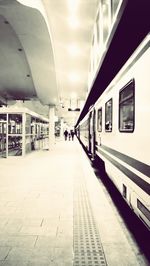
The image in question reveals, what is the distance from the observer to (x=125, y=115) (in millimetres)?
3801

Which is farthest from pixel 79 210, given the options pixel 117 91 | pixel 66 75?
pixel 66 75

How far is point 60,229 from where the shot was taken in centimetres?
328

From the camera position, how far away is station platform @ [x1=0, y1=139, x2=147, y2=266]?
8.32 feet

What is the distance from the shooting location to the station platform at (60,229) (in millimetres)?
2535

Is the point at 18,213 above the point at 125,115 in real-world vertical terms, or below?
below

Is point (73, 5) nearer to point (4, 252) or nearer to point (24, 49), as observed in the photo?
point (24, 49)

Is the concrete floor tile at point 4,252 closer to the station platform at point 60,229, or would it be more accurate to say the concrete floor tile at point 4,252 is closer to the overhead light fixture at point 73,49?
the station platform at point 60,229

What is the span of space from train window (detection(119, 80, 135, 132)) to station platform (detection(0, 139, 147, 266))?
1.45 metres

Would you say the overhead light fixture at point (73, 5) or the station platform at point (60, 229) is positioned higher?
the overhead light fixture at point (73, 5)

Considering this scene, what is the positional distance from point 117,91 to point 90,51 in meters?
8.05

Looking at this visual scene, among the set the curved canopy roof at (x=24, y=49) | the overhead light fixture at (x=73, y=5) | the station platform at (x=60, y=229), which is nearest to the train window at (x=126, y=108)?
the station platform at (x=60, y=229)

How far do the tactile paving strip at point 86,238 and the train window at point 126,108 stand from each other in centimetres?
147

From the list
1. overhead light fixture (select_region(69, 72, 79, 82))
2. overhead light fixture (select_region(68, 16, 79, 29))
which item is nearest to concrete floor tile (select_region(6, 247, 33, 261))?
overhead light fixture (select_region(68, 16, 79, 29))

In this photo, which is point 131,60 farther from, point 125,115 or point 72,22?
point 72,22
